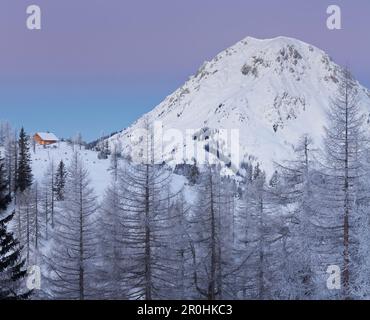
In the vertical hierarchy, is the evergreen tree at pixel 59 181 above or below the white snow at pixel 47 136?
below

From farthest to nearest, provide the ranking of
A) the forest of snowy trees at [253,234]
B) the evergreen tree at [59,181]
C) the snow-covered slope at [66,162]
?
the snow-covered slope at [66,162] → the evergreen tree at [59,181] → the forest of snowy trees at [253,234]

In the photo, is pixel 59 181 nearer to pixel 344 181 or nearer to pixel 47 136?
pixel 344 181

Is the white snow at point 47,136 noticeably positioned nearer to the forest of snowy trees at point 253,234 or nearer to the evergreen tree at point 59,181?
the evergreen tree at point 59,181

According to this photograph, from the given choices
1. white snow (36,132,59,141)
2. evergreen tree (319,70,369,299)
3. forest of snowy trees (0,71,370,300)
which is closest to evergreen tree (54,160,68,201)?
forest of snowy trees (0,71,370,300)

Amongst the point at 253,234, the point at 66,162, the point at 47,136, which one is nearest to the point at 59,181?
the point at 66,162

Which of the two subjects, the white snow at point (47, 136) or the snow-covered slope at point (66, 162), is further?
the white snow at point (47, 136)

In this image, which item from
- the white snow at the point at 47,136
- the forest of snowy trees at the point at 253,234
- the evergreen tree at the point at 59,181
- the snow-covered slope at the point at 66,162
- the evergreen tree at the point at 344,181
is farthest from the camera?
the white snow at the point at 47,136

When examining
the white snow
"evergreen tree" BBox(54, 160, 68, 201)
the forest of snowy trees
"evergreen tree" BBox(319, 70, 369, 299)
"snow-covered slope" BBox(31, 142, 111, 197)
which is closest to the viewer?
"evergreen tree" BBox(319, 70, 369, 299)

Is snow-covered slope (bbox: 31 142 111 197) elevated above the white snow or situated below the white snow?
below

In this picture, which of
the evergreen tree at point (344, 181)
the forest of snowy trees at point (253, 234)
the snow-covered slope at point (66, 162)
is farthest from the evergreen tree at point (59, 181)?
the evergreen tree at point (344, 181)

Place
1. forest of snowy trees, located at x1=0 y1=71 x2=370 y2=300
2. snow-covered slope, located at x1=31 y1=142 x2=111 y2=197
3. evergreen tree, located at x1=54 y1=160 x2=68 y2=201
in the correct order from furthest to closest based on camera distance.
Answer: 1. snow-covered slope, located at x1=31 y1=142 x2=111 y2=197
2. evergreen tree, located at x1=54 y1=160 x2=68 y2=201
3. forest of snowy trees, located at x1=0 y1=71 x2=370 y2=300

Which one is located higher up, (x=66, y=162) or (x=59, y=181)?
(x=66, y=162)

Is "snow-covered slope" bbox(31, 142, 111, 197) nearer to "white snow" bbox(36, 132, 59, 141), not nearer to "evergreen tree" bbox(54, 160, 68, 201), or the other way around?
"white snow" bbox(36, 132, 59, 141)

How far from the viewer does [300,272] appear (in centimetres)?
2169
